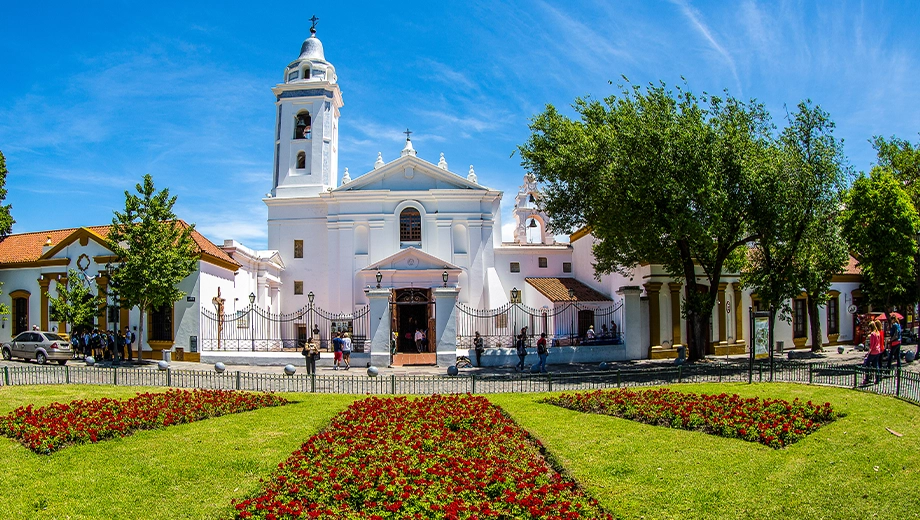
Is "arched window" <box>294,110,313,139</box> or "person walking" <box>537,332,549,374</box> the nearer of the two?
"person walking" <box>537,332,549,374</box>

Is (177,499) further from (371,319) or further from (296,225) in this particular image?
(296,225)

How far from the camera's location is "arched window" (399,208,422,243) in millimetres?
33781

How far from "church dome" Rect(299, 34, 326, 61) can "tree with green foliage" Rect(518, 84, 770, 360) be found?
58.6 ft

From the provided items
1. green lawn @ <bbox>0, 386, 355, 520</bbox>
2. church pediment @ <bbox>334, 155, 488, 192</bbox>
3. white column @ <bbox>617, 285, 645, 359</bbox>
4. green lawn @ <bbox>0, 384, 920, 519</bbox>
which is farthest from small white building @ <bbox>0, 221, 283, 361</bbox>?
white column @ <bbox>617, 285, 645, 359</bbox>

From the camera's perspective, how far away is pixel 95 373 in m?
18.3

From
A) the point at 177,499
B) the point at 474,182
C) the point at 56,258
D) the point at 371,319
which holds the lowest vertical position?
the point at 177,499

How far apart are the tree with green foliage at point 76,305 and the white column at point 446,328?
41.1 feet

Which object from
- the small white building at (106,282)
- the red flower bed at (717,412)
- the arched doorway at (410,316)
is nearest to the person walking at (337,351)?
the small white building at (106,282)

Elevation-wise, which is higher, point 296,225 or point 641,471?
point 296,225

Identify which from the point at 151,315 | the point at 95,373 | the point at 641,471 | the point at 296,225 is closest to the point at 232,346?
the point at 151,315

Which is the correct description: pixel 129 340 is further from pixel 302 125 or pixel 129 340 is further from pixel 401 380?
pixel 302 125

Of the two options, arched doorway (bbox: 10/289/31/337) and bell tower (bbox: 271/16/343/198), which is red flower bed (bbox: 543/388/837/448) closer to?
bell tower (bbox: 271/16/343/198)

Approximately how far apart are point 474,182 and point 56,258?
18.5m

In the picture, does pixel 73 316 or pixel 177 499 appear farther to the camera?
pixel 73 316
